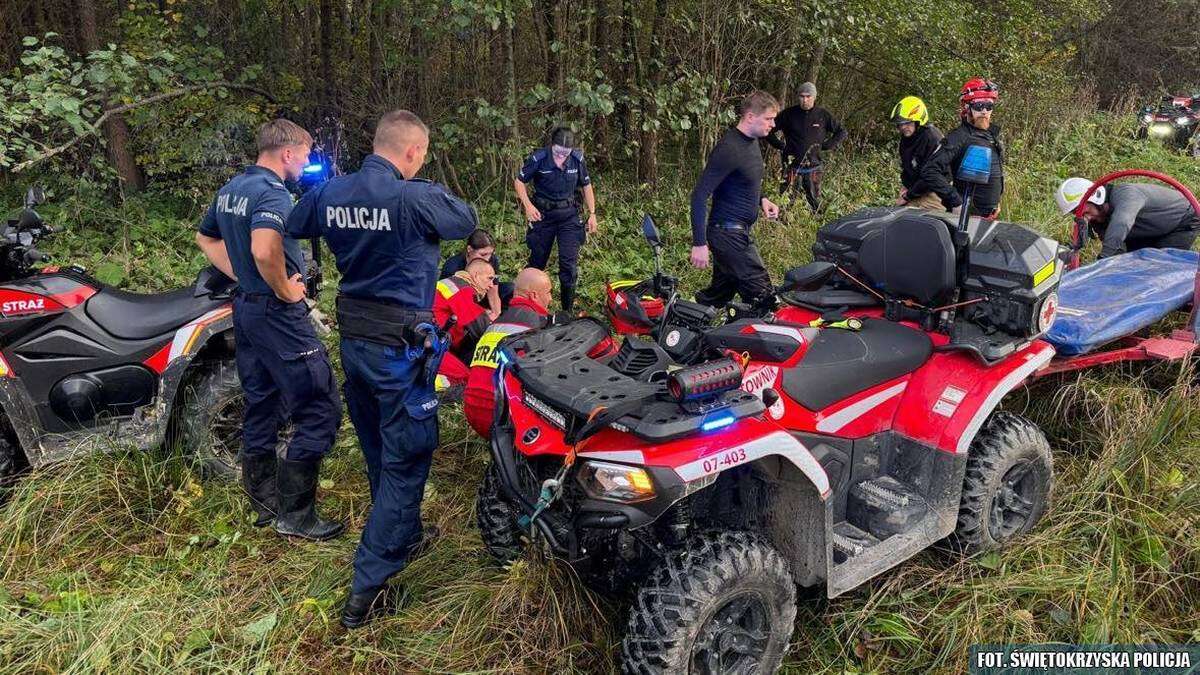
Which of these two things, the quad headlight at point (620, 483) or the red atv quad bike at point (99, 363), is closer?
the quad headlight at point (620, 483)

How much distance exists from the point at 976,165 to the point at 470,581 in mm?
2404

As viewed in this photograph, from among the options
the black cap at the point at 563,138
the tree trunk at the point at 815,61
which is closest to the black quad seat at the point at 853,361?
the black cap at the point at 563,138

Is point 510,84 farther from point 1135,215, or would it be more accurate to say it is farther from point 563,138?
point 1135,215

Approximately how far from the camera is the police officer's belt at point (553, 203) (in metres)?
6.81

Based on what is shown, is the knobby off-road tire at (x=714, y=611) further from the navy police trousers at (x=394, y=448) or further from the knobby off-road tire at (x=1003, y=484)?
the navy police trousers at (x=394, y=448)

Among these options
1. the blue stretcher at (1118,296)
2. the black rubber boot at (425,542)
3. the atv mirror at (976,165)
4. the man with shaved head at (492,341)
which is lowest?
the black rubber boot at (425,542)

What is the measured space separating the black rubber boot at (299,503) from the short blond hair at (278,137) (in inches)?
55.5

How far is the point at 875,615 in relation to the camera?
2.91 meters

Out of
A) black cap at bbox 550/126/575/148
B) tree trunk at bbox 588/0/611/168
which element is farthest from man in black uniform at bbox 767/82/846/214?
black cap at bbox 550/126/575/148

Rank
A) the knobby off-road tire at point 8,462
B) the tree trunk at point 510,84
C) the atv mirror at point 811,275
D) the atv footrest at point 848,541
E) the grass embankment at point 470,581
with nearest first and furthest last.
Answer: the grass embankment at point 470,581 → the atv footrest at point 848,541 → the atv mirror at point 811,275 → the knobby off-road tire at point 8,462 → the tree trunk at point 510,84

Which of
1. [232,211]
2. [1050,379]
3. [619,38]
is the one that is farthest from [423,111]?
[1050,379]

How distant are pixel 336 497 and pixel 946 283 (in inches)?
116

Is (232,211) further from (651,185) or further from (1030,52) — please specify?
(1030,52)

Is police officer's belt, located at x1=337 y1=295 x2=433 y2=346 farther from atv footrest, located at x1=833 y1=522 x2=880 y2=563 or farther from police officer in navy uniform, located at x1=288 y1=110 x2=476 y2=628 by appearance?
atv footrest, located at x1=833 y1=522 x2=880 y2=563
